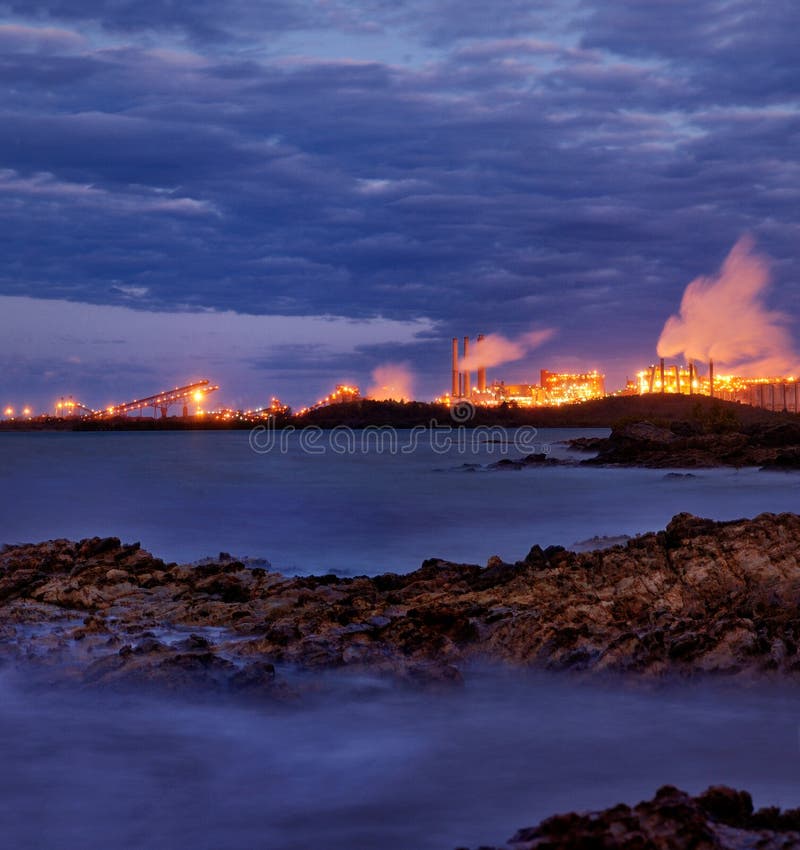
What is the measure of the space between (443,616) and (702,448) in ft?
116

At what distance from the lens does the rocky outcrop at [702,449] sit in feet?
113

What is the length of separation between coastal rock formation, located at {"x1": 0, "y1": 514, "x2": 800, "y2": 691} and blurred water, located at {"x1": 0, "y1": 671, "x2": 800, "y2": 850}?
1.05 feet

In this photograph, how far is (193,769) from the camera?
16.5 feet

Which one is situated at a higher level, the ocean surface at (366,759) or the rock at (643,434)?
the rock at (643,434)

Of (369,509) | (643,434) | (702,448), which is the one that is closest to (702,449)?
(702,448)

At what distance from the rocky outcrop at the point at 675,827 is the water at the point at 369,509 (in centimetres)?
957

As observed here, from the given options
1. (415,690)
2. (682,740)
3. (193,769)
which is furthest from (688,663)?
(193,769)

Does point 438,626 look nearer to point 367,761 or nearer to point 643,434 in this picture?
point 367,761

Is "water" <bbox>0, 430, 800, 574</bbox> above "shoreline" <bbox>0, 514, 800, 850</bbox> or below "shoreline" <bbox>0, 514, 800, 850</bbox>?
below

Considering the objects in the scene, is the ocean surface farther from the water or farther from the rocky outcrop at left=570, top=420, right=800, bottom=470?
the rocky outcrop at left=570, top=420, right=800, bottom=470

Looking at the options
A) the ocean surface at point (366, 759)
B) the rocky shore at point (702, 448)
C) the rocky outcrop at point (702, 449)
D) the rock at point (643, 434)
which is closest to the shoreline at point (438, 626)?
the ocean surface at point (366, 759)

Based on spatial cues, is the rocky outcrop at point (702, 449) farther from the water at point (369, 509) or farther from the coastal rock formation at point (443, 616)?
the coastal rock formation at point (443, 616)

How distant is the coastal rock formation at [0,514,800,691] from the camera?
6246 mm

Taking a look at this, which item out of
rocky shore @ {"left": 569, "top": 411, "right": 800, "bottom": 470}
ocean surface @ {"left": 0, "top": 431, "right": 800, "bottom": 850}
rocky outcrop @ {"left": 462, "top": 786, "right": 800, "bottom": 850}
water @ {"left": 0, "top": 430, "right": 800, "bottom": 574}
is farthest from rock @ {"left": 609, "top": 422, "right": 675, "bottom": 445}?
rocky outcrop @ {"left": 462, "top": 786, "right": 800, "bottom": 850}
